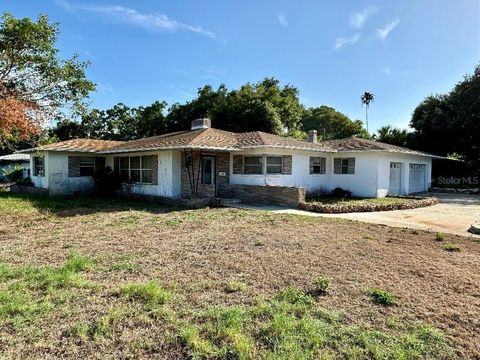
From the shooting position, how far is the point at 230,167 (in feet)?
58.9

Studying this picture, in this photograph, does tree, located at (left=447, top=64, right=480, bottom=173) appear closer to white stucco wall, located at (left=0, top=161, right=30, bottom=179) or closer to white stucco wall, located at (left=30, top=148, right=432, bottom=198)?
white stucco wall, located at (left=30, top=148, right=432, bottom=198)

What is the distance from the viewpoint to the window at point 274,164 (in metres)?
16.8

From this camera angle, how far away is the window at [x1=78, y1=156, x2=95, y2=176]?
21.0 meters

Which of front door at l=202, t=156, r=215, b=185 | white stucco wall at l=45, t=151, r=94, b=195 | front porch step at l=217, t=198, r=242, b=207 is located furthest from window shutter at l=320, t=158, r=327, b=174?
white stucco wall at l=45, t=151, r=94, b=195

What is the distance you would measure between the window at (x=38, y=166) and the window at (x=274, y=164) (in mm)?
14184

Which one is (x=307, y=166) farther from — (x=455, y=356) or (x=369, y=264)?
(x=455, y=356)

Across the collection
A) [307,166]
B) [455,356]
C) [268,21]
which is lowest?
[455,356]

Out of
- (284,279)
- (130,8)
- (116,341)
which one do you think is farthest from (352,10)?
(116,341)

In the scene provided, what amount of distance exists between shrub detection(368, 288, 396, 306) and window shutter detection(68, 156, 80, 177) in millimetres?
20033

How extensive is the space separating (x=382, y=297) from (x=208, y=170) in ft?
43.9

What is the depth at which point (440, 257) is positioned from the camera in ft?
22.4

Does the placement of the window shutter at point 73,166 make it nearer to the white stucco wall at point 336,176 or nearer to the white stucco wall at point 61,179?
the white stucco wall at point 61,179

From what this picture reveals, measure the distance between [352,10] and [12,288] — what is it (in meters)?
14.3

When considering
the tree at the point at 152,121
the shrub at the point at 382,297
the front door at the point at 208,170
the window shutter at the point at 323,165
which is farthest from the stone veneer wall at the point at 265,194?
the tree at the point at 152,121
